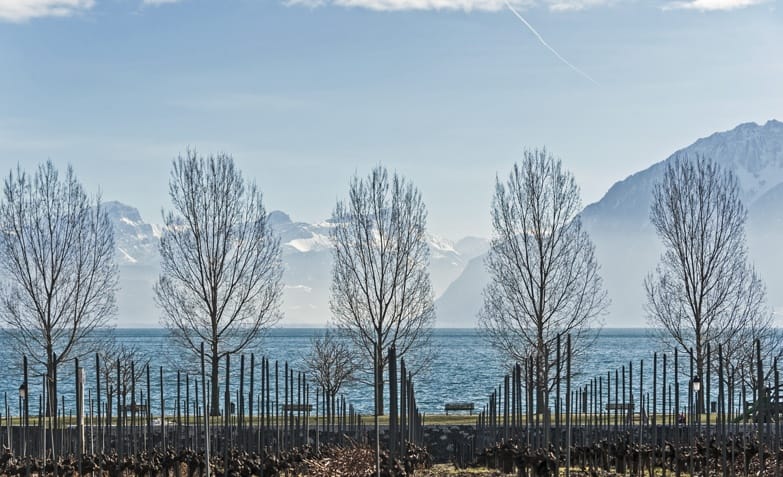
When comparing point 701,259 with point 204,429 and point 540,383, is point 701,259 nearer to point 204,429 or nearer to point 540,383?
point 540,383

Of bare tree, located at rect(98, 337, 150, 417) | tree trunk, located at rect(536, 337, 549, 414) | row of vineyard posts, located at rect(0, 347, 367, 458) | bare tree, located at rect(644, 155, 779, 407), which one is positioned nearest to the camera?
tree trunk, located at rect(536, 337, 549, 414)

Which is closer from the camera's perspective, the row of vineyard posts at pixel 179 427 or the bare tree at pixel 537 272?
the row of vineyard posts at pixel 179 427

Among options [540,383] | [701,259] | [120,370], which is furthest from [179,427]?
[701,259]

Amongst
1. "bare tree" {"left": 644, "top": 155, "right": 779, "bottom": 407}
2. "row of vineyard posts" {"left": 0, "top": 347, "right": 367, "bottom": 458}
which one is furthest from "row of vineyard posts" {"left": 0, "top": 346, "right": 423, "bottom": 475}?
"bare tree" {"left": 644, "top": 155, "right": 779, "bottom": 407}

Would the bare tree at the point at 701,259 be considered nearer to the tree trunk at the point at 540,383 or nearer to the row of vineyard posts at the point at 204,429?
the tree trunk at the point at 540,383

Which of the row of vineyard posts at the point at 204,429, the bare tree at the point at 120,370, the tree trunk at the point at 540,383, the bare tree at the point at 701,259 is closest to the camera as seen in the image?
the row of vineyard posts at the point at 204,429

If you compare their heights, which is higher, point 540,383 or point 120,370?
point 120,370

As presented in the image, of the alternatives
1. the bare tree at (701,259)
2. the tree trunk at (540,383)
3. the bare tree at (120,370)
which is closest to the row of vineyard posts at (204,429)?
the bare tree at (120,370)

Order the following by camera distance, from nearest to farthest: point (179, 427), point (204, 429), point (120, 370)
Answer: point (204, 429) < point (179, 427) < point (120, 370)

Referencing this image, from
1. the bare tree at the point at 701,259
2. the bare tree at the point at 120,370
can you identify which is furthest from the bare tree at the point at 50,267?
the bare tree at the point at 701,259

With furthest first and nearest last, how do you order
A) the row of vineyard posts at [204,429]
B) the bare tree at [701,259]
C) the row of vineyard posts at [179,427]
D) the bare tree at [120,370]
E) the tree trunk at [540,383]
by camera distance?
the bare tree at [701,259] < the bare tree at [120,370] < the row of vineyard posts at [179,427] < the tree trunk at [540,383] < the row of vineyard posts at [204,429]

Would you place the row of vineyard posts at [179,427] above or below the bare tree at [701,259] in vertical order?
below

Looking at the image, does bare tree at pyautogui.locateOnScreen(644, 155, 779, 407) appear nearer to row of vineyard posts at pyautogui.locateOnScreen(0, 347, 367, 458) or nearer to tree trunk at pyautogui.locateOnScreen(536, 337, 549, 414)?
tree trunk at pyautogui.locateOnScreen(536, 337, 549, 414)

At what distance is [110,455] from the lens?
88.0 feet
